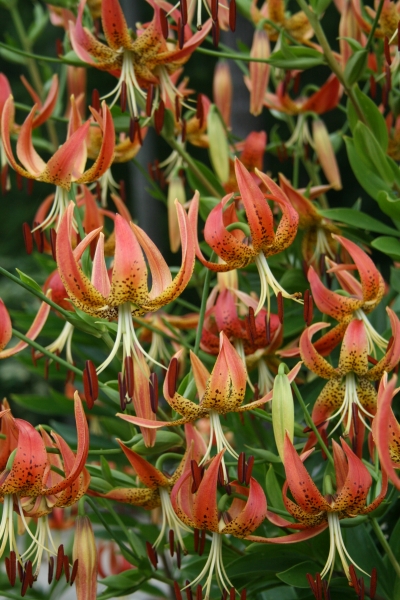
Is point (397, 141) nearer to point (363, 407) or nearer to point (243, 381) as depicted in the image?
point (363, 407)

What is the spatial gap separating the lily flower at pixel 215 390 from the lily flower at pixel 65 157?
0.28m

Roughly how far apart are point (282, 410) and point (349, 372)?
7.5 inches

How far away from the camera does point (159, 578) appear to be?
1.08 meters

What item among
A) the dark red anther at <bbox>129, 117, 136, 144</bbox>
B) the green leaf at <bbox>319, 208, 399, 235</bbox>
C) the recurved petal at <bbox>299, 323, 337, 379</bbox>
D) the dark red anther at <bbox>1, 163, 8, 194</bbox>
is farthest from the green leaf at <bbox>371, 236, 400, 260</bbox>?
the dark red anther at <bbox>1, 163, 8, 194</bbox>

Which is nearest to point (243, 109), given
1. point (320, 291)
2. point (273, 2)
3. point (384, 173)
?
point (273, 2)

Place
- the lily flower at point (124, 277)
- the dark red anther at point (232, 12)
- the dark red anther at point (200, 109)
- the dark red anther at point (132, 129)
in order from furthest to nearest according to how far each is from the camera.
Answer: the dark red anther at point (200, 109) < the dark red anther at point (132, 129) < the dark red anther at point (232, 12) < the lily flower at point (124, 277)

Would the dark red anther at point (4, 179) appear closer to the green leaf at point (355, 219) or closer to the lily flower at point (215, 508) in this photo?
the green leaf at point (355, 219)

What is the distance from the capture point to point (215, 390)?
0.91 metres

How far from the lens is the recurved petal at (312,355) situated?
1.01 meters

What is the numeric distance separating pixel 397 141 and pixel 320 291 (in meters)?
0.52

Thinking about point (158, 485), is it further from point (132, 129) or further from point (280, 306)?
point (132, 129)

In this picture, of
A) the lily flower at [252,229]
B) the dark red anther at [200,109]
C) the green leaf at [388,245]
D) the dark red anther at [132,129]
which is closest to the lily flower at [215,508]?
the lily flower at [252,229]

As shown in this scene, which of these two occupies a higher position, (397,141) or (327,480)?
(397,141)

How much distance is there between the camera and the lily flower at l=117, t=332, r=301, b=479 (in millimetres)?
900
